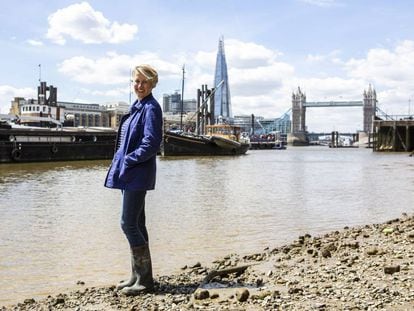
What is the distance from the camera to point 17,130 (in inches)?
1533

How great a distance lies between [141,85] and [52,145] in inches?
1514

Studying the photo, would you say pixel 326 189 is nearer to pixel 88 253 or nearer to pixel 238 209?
pixel 238 209

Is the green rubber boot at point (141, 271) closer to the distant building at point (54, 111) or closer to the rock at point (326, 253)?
the rock at point (326, 253)

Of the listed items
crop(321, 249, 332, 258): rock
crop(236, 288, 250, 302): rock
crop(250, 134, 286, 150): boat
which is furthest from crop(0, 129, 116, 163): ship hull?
crop(250, 134, 286, 150): boat

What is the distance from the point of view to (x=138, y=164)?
4664 millimetres

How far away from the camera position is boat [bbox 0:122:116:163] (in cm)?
3751

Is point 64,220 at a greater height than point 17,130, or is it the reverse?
point 17,130

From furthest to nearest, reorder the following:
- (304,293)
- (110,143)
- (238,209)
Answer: (110,143) < (238,209) < (304,293)

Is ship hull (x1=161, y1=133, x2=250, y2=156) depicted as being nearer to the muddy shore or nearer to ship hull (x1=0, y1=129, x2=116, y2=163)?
ship hull (x1=0, y1=129, x2=116, y2=163)

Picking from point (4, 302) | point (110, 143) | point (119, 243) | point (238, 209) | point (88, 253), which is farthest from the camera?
point (110, 143)

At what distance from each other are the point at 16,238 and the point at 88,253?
1.99 meters

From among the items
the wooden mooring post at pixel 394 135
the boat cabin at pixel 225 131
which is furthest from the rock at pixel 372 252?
the wooden mooring post at pixel 394 135

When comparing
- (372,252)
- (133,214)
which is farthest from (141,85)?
(372,252)

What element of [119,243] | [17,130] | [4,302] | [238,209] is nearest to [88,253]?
[119,243]
